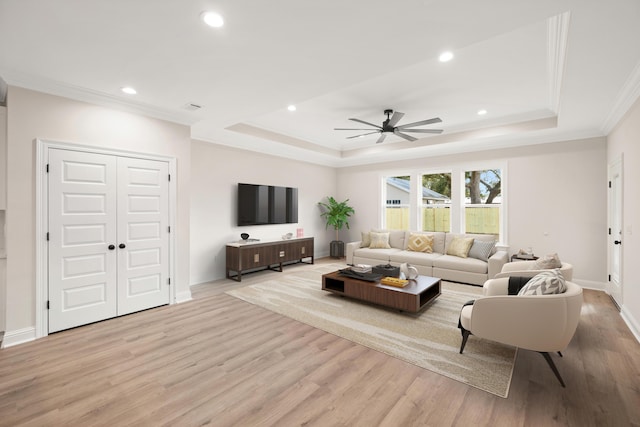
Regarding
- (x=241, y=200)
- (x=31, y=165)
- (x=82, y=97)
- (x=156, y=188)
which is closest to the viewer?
(x=31, y=165)

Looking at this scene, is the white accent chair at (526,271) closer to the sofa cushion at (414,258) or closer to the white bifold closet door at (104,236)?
the sofa cushion at (414,258)

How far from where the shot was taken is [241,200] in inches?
227

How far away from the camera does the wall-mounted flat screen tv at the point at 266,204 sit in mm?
5812

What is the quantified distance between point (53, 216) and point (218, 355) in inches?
93.1

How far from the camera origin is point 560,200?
501 cm

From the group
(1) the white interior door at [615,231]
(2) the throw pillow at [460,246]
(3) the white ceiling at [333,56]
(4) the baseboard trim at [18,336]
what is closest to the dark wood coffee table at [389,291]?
(2) the throw pillow at [460,246]

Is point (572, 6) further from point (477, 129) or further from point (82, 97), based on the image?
point (82, 97)

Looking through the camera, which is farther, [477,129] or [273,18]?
[477,129]

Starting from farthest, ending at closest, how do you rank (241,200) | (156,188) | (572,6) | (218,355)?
(241,200)
(156,188)
(218,355)
(572,6)

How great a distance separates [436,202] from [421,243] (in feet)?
3.95

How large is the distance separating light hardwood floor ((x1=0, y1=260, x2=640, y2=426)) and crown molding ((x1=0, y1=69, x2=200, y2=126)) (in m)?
2.61

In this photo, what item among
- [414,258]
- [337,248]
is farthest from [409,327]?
[337,248]

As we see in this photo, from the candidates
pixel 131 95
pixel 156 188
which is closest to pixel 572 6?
pixel 131 95

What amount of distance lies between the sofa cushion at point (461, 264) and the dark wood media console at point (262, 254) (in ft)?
9.35
